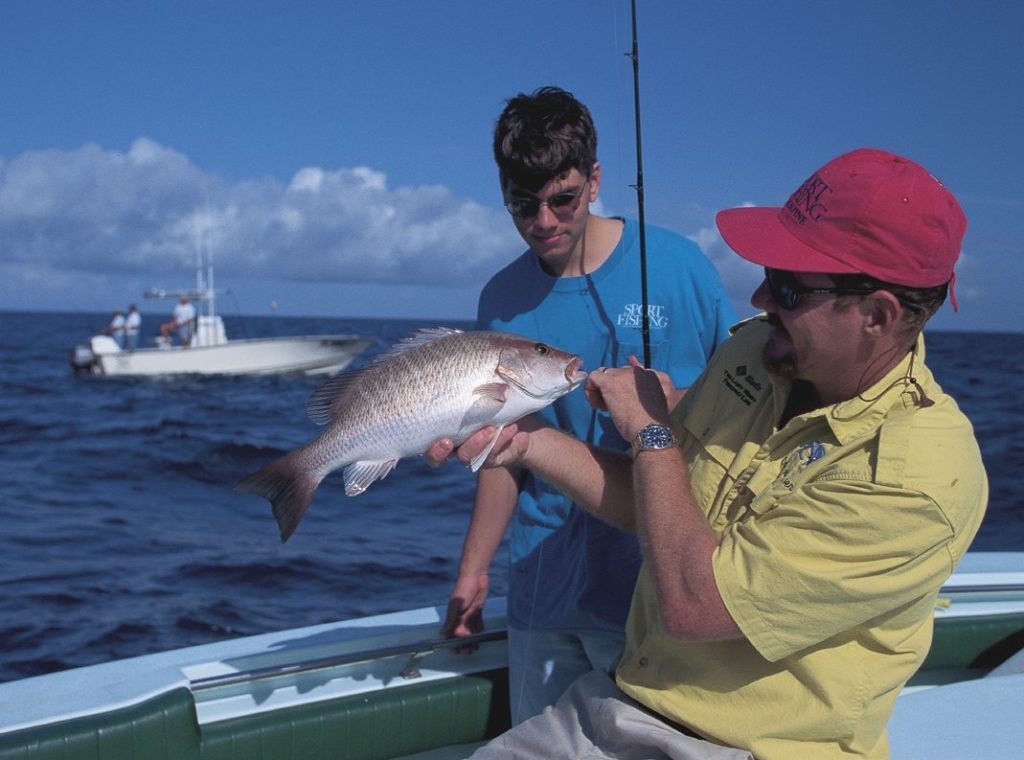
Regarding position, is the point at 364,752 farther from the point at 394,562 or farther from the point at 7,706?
the point at 394,562

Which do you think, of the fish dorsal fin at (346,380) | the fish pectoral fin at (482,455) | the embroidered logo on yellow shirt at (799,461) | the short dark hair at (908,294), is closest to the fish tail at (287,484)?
the fish dorsal fin at (346,380)

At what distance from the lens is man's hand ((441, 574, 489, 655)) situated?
334 cm

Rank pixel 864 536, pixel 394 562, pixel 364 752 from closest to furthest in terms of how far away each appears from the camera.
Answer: pixel 864 536
pixel 364 752
pixel 394 562

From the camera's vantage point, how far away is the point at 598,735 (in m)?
2.18

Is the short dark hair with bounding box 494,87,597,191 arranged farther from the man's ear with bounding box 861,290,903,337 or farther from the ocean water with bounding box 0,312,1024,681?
the ocean water with bounding box 0,312,1024,681

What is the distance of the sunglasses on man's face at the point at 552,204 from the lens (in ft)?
9.08

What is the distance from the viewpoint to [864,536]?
174 cm

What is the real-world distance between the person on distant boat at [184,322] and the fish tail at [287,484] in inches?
1049

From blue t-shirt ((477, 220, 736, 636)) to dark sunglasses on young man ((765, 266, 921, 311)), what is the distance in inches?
34.3

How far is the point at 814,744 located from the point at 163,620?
5748mm

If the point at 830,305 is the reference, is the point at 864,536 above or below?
below

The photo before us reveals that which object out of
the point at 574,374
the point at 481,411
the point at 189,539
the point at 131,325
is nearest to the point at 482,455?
the point at 481,411

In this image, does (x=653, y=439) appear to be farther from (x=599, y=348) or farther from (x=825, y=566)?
(x=599, y=348)

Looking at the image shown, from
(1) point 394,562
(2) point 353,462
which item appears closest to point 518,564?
(2) point 353,462
